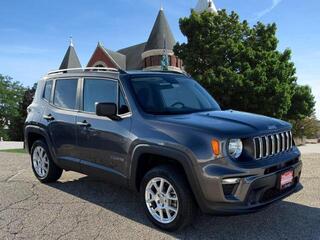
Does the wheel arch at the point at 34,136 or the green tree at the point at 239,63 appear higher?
the green tree at the point at 239,63

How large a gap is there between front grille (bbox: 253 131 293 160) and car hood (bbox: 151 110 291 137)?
72 mm

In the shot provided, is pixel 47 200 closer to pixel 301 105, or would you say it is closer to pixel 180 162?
pixel 180 162

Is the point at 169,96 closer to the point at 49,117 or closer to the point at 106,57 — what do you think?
the point at 49,117

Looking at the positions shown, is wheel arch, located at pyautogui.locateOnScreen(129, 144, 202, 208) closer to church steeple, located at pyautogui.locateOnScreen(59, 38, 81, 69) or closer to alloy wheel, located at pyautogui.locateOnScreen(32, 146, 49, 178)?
alloy wheel, located at pyautogui.locateOnScreen(32, 146, 49, 178)

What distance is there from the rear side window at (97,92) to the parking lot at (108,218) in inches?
57.2

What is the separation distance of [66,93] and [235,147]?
10.6ft

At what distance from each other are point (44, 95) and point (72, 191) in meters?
1.82

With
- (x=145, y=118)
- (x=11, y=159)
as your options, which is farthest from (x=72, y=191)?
(x=11, y=159)

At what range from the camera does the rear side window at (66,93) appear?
229 inches

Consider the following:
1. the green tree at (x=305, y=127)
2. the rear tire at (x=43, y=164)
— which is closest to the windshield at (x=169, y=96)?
the rear tire at (x=43, y=164)

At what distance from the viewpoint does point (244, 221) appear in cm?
459

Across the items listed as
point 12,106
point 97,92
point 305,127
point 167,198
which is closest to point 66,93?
point 97,92

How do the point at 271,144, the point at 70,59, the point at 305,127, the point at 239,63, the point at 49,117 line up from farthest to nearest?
the point at 70,59 < the point at 305,127 < the point at 239,63 < the point at 49,117 < the point at 271,144

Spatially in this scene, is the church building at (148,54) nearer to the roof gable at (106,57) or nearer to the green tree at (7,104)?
the roof gable at (106,57)
